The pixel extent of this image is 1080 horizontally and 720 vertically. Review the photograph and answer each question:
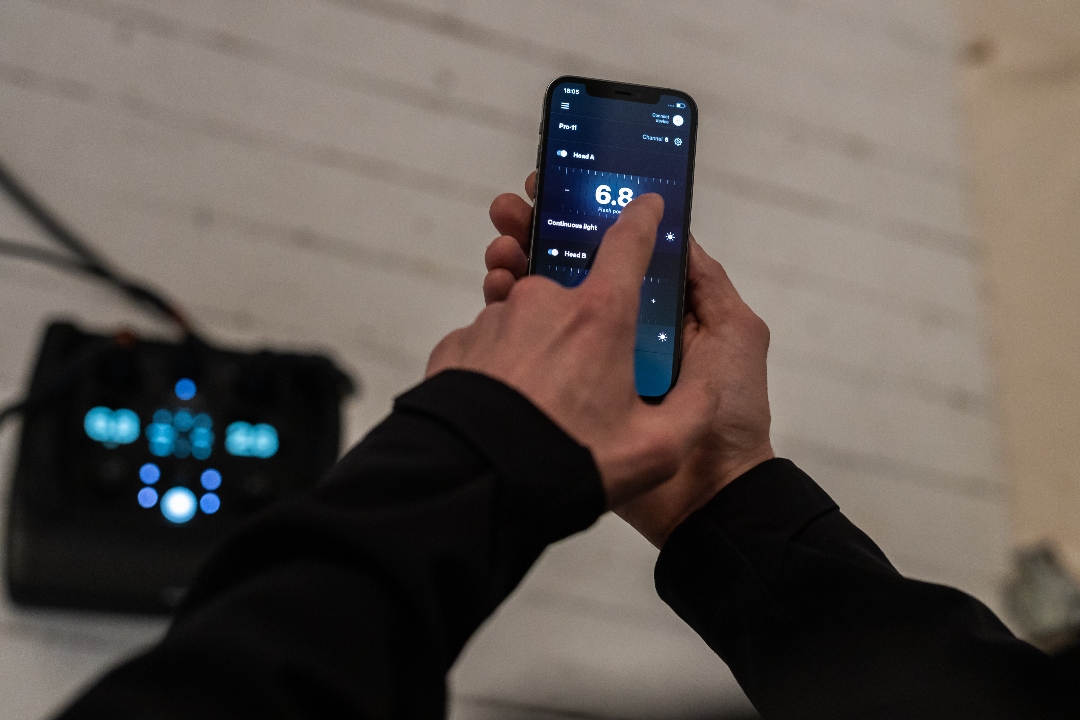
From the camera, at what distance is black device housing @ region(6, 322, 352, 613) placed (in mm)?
720

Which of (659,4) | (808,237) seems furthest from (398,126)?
(808,237)

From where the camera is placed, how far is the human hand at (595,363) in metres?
0.41

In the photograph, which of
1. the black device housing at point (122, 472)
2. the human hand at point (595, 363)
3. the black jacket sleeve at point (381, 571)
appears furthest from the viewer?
the black device housing at point (122, 472)

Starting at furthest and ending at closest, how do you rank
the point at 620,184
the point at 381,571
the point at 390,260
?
the point at 390,260
the point at 620,184
the point at 381,571

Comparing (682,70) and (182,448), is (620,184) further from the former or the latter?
(682,70)

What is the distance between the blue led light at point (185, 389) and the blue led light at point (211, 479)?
0.22 ft

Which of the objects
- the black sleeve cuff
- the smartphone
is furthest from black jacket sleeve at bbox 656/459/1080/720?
the smartphone

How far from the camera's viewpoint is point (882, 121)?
1245 mm

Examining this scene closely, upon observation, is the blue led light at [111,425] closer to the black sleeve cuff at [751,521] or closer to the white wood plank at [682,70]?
the black sleeve cuff at [751,521]

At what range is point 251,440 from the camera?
771 mm

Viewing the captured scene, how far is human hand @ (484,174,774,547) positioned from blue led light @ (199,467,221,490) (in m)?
0.34

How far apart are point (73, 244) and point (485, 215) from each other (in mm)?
434

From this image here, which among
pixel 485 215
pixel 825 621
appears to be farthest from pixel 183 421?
pixel 825 621

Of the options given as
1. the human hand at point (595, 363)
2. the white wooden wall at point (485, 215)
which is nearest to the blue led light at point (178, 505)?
the white wooden wall at point (485, 215)
